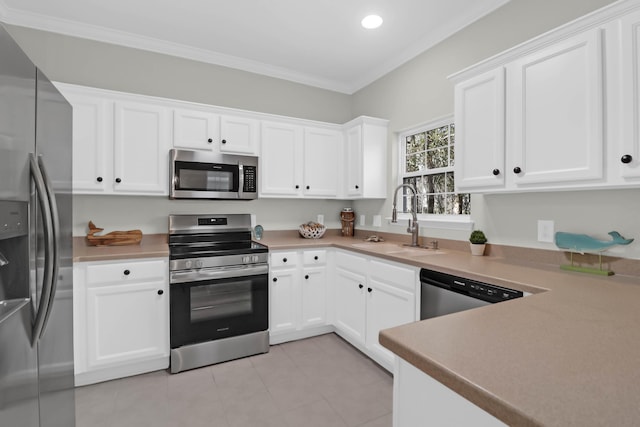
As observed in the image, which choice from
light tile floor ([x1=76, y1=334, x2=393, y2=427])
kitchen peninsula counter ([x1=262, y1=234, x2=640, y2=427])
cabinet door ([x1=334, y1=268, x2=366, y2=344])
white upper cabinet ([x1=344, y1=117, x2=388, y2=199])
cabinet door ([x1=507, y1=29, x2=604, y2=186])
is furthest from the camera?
white upper cabinet ([x1=344, y1=117, x2=388, y2=199])

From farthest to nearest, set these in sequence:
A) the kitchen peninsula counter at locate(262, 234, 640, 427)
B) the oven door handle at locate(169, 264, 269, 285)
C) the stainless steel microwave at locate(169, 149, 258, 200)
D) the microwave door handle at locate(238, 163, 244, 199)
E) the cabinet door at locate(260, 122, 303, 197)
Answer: the cabinet door at locate(260, 122, 303, 197) < the microwave door handle at locate(238, 163, 244, 199) < the stainless steel microwave at locate(169, 149, 258, 200) < the oven door handle at locate(169, 264, 269, 285) < the kitchen peninsula counter at locate(262, 234, 640, 427)

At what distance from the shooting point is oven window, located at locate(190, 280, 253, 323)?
8.05 ft

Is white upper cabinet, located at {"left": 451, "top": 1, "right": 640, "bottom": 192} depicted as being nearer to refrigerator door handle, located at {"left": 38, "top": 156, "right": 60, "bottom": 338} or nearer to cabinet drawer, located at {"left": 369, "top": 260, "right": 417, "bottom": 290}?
cabinet drawer, located at {"left": 369, "top": 260, "right": 417, "bottom": 290}

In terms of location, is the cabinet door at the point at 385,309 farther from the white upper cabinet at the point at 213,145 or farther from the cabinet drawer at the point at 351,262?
the white upper cabinet at the point at 213,145

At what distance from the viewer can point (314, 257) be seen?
2.98 m

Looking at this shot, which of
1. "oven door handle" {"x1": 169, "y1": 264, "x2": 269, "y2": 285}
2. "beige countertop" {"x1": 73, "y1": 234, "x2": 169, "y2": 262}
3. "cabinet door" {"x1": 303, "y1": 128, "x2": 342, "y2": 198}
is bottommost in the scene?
"oven door handle" {"x1": 169, "y1": 264, "x2": 269, "y2": 285}

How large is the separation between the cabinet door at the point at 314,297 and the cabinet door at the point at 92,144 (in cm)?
186

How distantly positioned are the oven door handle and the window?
5.38 feet

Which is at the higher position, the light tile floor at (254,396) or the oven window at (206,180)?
the oven window at (206,180)

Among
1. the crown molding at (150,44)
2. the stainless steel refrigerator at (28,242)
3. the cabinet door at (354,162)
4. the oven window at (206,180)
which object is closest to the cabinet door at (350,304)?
the cabinet door at (354,162)

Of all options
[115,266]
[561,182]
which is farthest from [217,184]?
[561,182]

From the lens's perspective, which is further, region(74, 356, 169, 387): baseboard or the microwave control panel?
the microwave control panel

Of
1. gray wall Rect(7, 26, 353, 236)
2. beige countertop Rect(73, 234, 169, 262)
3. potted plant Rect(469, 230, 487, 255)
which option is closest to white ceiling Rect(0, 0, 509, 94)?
gray wall Rect(7, 26, 353, 236)

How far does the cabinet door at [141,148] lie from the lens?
2.61m
